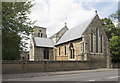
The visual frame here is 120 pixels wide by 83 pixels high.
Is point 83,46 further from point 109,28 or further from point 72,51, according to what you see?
point 109,28

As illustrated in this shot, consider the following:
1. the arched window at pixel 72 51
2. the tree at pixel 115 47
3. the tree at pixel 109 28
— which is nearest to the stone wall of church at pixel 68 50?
the arched window at pixel 72 51

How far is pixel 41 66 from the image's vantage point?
18.0 metres

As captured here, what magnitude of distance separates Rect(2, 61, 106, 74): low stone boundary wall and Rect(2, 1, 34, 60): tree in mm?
1908

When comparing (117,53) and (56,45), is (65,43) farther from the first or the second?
(117,53)

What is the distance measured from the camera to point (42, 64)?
59.6 feet

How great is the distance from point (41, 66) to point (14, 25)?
24.0 feet

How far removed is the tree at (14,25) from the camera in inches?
546

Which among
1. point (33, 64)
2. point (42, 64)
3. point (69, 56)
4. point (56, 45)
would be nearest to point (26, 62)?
point (33, 64)

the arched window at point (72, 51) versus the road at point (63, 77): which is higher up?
the arched window at point (72, 51)

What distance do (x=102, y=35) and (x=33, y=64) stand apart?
58.8ft

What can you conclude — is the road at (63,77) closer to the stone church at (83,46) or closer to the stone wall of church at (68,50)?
the stone church at (83,46)

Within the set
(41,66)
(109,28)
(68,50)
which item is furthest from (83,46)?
(109,28)

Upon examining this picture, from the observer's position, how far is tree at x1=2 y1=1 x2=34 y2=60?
13.9 meters

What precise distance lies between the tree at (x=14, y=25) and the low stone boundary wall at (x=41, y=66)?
1908mm
